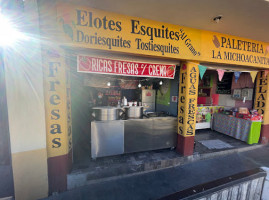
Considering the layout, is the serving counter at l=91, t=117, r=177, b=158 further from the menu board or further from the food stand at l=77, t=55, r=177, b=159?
the menu board

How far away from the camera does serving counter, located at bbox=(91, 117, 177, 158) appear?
3.89 m

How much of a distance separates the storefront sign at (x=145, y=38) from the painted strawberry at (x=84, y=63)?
0.37 m

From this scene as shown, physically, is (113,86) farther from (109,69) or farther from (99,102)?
(109,69)

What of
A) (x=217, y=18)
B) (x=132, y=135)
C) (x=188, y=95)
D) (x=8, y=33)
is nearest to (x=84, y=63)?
(x=8, y=33)

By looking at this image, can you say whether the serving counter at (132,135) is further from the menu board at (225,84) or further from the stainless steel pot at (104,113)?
the menu board at (225,84)

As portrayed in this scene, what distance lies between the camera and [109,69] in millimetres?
Answer: 3406

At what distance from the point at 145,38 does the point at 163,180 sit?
3978 millimetres

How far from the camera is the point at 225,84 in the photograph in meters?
7.02

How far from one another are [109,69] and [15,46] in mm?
1961

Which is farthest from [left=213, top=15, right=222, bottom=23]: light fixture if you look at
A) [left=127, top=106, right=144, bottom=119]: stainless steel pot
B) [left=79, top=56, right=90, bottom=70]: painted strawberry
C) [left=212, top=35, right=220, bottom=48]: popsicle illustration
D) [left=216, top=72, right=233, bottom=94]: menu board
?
[left=216, top=72, right=233, bottom=94]: menu board

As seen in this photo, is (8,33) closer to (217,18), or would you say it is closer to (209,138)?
(217,18)

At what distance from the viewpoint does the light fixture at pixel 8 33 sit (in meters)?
2.34

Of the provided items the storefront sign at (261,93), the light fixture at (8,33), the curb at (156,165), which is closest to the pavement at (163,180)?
the curb at (156,165)

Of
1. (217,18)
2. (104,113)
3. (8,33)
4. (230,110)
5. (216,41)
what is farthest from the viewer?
(230,110)
